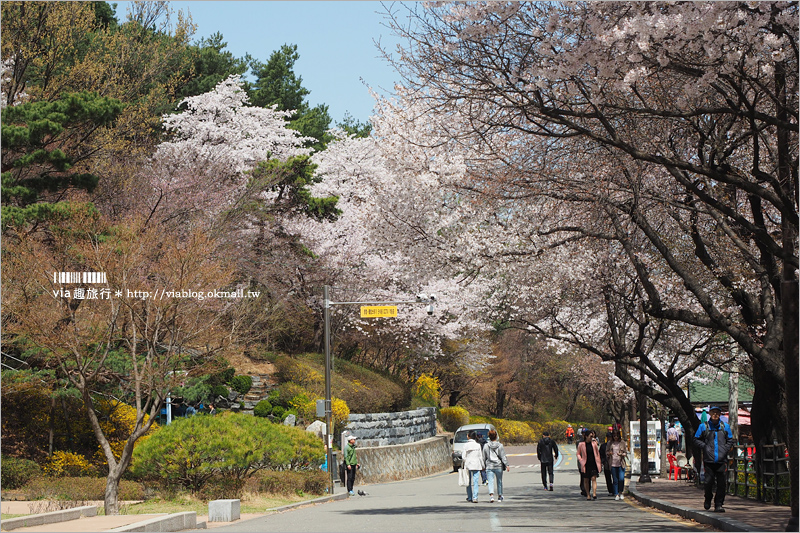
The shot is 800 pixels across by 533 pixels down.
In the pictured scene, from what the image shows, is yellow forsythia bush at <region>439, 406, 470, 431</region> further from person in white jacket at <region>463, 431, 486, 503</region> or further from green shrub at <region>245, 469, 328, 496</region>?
person in white jacket at <region>463, 431, 486, 503</region>

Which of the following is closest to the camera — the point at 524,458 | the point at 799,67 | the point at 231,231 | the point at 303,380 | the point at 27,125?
the point at 799,67

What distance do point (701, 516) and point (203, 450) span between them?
36.0 ft

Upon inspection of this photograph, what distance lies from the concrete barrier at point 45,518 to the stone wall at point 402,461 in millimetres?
18561

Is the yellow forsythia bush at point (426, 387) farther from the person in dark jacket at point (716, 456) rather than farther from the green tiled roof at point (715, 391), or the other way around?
the person in dark jacket at point (716, 456)

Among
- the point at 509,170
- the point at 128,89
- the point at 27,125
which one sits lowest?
the point at 509,170

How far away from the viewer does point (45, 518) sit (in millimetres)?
14516

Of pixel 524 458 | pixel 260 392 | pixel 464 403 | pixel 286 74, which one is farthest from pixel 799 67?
pixel 464 403

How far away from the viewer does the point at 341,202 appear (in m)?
41.8

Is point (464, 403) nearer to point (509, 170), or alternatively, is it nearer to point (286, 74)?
point (286, 74)

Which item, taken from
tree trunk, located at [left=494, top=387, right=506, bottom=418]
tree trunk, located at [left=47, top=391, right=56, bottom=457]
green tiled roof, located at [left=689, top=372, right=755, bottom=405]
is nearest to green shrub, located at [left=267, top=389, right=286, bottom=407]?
tree trunk, located at [left=47, top=391, right=56, bottom=457]

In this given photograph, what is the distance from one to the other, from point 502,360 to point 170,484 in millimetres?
44340

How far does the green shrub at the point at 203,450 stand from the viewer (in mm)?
19688

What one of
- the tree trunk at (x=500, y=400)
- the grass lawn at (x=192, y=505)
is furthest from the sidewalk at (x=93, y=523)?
the tree trunk at (x=500, y=400)

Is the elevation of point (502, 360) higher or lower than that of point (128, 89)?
lower
